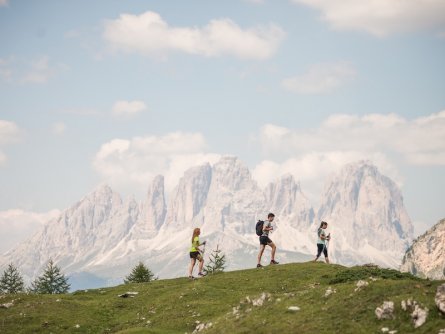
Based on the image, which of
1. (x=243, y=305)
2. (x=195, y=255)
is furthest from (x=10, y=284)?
(x=243, y=305)

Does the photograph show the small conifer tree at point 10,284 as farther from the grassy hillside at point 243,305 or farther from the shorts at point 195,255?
the shorts at point 195,255

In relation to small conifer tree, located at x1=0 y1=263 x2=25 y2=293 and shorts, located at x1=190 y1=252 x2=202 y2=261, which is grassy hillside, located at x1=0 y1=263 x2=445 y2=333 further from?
small conifer tree, located at x1=0 y1=263 x2=25 y2=293

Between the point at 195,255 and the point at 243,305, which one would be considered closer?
the point at 243,305

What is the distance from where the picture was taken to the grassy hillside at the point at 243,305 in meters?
23.5

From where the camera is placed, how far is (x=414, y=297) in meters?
23.0

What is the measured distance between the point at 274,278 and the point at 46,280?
2948 inches

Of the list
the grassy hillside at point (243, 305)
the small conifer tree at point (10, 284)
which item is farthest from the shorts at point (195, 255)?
the small conifer tree at point (10, 284)

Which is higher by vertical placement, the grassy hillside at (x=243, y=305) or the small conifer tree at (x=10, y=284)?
the small conifer tree at (x=10, y=284)

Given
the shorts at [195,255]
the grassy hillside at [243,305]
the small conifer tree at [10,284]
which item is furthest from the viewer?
the small conifer tree at [10,284]

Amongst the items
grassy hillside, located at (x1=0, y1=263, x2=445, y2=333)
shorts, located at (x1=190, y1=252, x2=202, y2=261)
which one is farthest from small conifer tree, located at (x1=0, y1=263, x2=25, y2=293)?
shorts, located at (x1=190, y1=252, x2=202, y2=261)

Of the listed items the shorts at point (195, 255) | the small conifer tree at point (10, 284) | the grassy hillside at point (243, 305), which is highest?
the small conifer tree at point (10, 284)

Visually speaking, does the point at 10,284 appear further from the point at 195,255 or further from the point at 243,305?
the point at 243,305

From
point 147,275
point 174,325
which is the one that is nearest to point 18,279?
point 147,275

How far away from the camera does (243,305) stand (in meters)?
29.2
